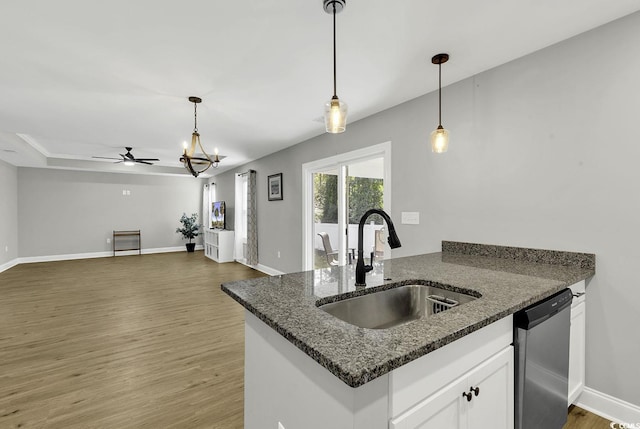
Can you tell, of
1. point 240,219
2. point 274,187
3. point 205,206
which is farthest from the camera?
point 205,206

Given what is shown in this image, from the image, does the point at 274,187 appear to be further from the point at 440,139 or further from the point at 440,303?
the point at 440,303

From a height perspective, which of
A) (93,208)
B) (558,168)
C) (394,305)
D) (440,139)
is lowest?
(394,305)

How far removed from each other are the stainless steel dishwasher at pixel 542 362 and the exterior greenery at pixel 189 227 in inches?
360

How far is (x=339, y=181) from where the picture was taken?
4211 mm

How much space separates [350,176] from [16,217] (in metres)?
8.36

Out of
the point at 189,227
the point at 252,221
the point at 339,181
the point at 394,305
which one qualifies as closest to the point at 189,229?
the point at 189,227

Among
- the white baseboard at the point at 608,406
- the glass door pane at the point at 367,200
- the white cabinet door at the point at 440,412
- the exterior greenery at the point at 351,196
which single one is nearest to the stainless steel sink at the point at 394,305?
the white cabinet door at the point at 440,412

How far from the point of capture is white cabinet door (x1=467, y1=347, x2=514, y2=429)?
1095mm

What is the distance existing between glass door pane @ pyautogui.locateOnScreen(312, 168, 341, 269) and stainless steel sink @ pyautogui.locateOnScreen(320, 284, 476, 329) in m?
2.62

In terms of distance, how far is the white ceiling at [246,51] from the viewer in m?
1.75

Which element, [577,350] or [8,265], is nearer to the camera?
[577,350]

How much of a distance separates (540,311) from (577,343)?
96 cm

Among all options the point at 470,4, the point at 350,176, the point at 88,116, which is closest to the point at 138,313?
the point at 88,116

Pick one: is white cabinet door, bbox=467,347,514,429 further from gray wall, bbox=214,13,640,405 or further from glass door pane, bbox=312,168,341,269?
glass door pane, bbox=312,168,341,269
